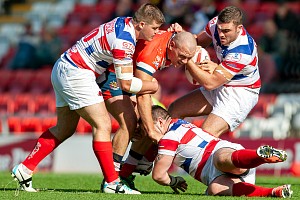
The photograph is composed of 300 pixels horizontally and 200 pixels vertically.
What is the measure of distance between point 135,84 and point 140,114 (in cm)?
38

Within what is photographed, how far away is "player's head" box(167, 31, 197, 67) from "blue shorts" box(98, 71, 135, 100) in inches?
28.7

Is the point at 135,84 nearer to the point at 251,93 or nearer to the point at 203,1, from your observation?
the point at 251,93

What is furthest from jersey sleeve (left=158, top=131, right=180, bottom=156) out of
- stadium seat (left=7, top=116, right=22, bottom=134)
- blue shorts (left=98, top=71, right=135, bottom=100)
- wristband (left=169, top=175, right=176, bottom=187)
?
stadium seat (left=7, top=116, right=22, bottom=134)

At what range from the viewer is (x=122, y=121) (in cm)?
974

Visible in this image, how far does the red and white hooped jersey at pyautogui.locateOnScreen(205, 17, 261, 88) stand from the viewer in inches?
407

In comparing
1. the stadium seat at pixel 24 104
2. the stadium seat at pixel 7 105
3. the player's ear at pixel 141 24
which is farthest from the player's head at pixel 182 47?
the stadium seat at pixel 7 105

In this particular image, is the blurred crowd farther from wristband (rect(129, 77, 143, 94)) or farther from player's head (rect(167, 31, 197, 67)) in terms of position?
wristband (rect(129, 77, 143, 94))

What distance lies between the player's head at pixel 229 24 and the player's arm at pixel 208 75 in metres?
0.36

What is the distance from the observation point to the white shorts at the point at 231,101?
416 inches

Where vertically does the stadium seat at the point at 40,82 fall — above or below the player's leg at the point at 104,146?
below

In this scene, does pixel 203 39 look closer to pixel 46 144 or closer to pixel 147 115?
pixel 147 115

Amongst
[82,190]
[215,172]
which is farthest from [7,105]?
[215,172]

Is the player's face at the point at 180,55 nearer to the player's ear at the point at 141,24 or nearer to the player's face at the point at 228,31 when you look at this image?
the player's ear at the point at 141,24

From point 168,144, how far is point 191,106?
1758 millimetres
